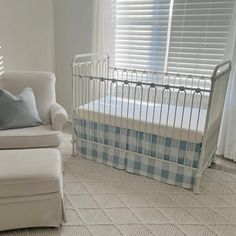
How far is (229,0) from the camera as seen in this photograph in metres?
2.48

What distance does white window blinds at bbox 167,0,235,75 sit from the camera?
2.56 metres

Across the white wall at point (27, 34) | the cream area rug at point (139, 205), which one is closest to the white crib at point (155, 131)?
the cream area rug at point (139, 205)

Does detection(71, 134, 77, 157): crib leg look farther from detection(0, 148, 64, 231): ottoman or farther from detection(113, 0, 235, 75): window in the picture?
detection(113, 0, 235, 75): window

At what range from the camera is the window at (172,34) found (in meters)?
2.60

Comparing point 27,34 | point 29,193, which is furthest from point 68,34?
point 29,193

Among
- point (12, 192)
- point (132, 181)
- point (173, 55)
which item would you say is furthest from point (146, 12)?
point (12, 192)

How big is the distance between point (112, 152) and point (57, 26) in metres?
2.03

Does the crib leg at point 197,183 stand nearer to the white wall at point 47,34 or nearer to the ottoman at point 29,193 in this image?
the ottoman at point 29,193

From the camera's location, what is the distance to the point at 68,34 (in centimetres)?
339

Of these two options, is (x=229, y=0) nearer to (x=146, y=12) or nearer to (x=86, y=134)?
(x=146, y=12)

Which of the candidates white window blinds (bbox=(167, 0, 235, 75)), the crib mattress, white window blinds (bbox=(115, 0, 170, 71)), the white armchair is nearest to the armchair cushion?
the white armchair

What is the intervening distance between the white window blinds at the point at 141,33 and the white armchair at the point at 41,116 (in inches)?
41.3

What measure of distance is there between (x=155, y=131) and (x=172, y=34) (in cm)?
125

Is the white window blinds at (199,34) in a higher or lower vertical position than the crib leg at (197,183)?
higher
